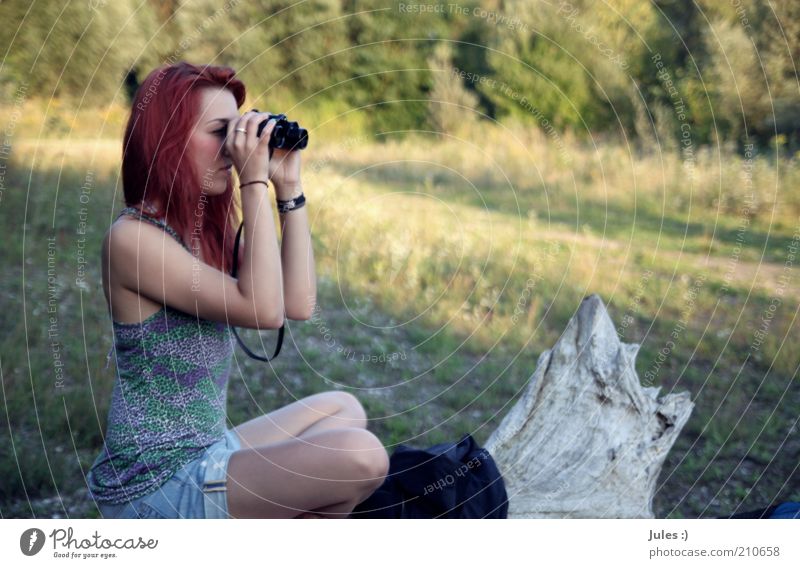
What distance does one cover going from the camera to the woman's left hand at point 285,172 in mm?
2113

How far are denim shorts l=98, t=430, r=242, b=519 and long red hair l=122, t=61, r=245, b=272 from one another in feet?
1.76

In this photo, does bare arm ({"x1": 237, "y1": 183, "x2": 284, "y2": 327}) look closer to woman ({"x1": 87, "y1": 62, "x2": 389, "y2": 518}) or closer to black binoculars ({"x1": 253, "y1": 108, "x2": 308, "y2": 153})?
woman ({"x1": 87, "y1": 62, "x2": 389, "y2": 518})

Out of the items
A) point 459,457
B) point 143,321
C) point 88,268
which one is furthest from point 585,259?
point 143,321

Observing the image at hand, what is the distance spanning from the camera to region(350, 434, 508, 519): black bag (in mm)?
2354

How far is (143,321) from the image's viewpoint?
200 cm

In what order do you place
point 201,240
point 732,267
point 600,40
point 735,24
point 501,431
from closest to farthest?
point 201,240 < point 501,431 < point 732,267 < point 735,24 < point 600,40

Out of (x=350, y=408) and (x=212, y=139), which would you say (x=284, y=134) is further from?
(x=350, y=408)

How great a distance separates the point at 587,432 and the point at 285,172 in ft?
4.20

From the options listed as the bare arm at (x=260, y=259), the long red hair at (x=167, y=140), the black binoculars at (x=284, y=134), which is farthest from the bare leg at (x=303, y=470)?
the black binoculars at (x=284, y=134)

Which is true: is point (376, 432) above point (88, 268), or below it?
below

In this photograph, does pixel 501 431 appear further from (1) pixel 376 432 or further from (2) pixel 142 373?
(2) pixel 142 373

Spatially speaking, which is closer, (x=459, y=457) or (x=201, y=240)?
(x=201, y=240)

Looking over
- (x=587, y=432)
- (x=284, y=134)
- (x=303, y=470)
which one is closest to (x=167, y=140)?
(x=284, y=134)
